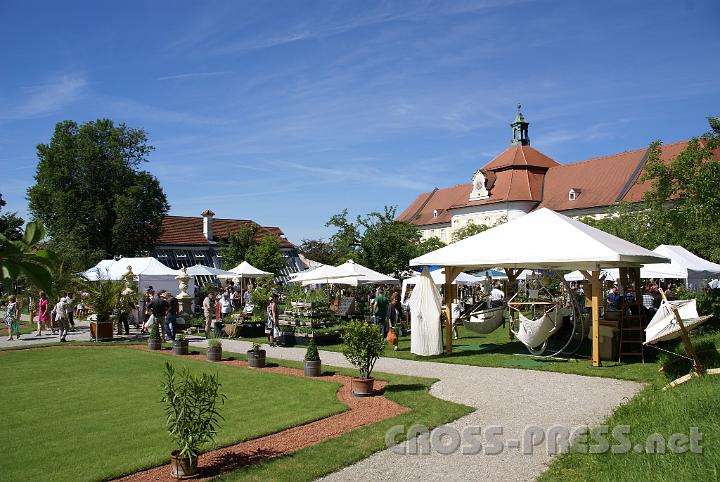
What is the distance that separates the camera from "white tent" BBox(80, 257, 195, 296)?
27.7 metres

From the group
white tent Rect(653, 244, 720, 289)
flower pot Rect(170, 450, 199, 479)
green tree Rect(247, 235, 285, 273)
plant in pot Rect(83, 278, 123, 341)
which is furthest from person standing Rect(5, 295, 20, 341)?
green tree Rect(247, 235, 285, 273)

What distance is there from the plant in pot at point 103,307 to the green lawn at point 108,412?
5.55 metres

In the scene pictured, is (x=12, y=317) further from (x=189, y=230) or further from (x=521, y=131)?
(x=521, y=131)

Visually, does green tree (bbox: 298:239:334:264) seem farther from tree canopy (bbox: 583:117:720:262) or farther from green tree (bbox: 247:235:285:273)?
tree canopy (bbox: 583:117:720:262)

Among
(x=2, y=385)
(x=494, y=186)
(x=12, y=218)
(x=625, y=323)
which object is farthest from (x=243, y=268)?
(x=494, y=186)

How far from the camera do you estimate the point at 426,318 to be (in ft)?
49.5

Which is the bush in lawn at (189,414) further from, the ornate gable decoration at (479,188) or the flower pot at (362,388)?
the ornate gable decoration at (479,188)

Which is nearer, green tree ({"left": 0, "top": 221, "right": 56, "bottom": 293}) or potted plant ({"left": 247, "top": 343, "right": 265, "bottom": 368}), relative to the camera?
green tree ({"left": 0, "top": 221, "right": 56, "bottom": 293})

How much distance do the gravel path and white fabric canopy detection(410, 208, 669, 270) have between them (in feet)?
8.85

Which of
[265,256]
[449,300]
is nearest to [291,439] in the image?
[449,300]

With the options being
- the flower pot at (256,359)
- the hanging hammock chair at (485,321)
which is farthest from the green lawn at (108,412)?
the hanging hammock chair at (485,321)

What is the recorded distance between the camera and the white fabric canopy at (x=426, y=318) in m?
15.0

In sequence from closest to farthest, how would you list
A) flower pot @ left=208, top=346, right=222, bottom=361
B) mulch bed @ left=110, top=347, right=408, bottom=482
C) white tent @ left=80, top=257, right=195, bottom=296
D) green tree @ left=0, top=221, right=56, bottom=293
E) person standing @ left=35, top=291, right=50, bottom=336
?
1. green tree @ left=0, top=221, right=56, bottom=293
2. mulch bed @ left=110, top=347, right=408, bottom=482
3. flower pot @ left=208, top=346, right=222, bottom=361
4. person standing @ left=35, top=291, right=50, bottom=336
5. white tent @ left=80, top=257, right=195, bottom=296

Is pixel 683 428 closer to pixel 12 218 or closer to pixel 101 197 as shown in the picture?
pixel 101 197
